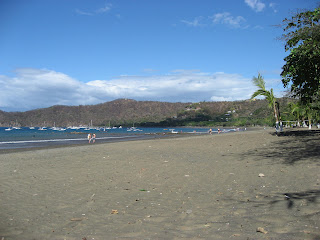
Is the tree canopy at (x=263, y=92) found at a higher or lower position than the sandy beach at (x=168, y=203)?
higher

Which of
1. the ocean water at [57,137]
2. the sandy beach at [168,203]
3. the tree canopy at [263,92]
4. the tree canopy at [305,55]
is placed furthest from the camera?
the ocean water at [57,137]

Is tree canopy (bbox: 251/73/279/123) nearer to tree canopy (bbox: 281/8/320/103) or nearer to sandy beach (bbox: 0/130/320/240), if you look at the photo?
tree canopy (bbox: 281/8/320/103)

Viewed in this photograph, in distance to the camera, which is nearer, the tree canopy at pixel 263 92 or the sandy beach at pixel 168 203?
the sandy beach at pixel 168 203

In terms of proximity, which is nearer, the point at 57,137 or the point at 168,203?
the point at 168,203

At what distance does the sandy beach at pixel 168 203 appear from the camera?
3.78 meters

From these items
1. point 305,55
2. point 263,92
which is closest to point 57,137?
point 263,92

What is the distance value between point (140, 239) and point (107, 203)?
6.06 ft

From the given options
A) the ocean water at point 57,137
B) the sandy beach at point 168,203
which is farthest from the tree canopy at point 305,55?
the ocean water at point 57,137

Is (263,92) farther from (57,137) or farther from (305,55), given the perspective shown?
(57,137)

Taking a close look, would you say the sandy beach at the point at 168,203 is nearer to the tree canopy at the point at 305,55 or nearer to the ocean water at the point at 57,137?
the tree canopy at the point at 305,55

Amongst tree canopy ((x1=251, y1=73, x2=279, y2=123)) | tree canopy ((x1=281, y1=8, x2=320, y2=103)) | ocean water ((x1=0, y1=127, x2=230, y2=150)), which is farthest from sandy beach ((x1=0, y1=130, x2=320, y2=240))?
ocean water ((x1=0, y1=127, x2=230, y2=150))

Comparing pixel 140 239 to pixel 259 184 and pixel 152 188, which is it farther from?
pixel 259 184

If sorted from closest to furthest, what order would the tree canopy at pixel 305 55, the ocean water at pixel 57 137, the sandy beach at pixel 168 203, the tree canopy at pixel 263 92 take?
the sandy beach at pixel 168 203 → the tree canopy at pixel 305 55 → the tree canopy at pixel 263 92 → the ocean water at pixel 57 137

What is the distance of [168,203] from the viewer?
201 inches
